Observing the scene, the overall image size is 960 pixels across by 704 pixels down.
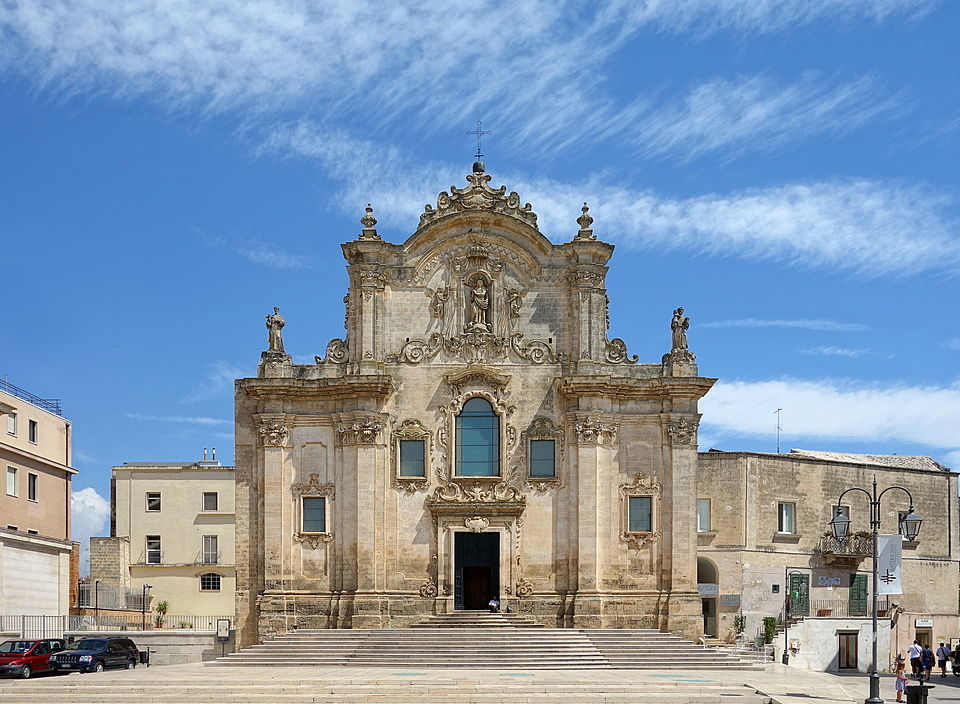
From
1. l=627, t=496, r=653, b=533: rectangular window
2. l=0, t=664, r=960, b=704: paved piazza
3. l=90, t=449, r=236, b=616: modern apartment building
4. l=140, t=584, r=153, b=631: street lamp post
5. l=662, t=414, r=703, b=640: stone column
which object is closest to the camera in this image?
l=0, t=664, r=960, b=704: paved piazza

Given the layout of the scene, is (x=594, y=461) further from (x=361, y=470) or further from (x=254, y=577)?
(x=254, y=577)

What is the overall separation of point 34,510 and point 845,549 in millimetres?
31497

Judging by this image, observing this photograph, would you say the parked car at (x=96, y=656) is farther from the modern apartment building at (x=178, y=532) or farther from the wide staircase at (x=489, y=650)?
the modern apartment building at (x=178, y=532)

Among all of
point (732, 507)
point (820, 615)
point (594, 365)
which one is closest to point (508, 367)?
point (594, 365)

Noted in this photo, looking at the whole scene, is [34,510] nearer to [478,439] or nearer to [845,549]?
[478,439]

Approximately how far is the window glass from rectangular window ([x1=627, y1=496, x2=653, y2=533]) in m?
31.6

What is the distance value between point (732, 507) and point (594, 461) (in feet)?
31.9

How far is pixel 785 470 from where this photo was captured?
49688mm

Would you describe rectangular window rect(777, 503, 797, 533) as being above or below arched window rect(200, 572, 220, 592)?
above

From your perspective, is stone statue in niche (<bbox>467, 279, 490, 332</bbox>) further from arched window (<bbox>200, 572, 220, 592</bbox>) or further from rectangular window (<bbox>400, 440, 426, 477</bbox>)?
arched window (<bbox>200, 572, 220, 592</bbox>)

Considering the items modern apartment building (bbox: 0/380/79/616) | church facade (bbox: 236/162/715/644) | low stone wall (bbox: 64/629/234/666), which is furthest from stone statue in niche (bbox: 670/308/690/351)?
modern apartment building (bbox: 0/380/79/616)

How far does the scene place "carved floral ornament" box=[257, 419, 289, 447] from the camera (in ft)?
138

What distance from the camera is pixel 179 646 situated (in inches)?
1679

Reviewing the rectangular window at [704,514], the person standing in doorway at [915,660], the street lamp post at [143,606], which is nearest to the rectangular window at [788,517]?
the rectangular window at [704,514]
